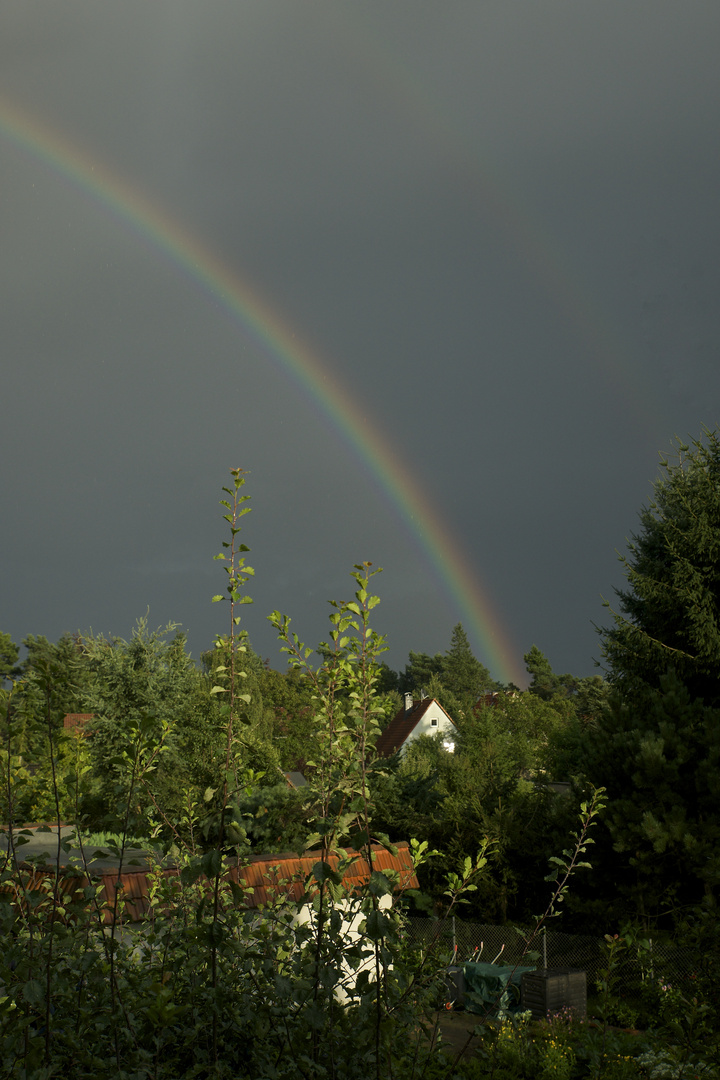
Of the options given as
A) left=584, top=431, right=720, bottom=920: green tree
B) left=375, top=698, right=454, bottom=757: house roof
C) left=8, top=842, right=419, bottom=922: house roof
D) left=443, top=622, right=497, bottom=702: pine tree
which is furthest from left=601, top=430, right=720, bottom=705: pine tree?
left=443, top=622, right=497, bottom=702: pine tree

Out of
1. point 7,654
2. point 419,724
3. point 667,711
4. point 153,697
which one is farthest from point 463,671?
point 667,711

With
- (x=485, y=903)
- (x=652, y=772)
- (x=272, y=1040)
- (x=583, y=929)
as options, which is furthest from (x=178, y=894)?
(x=485, y=903)

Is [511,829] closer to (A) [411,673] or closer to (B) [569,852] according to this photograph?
(B) [569,852]

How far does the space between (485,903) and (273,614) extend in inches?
679

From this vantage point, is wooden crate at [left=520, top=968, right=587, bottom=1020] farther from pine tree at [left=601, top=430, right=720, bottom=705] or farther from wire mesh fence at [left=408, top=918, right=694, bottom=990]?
pine tree at [left=601, top=430, right=720, bottom=705]

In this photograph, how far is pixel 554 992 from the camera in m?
12.1

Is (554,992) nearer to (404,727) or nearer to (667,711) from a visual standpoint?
(667,711)

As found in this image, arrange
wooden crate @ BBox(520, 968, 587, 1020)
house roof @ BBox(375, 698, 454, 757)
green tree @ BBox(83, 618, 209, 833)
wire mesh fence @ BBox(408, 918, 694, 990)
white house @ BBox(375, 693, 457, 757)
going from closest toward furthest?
1. wooden crate @ BBox(520, 968, 587, 1020)
2. wire mesh fence @ BBox(408, 918, 694, 990)
3. green tree @ BBox(83, 618, 209, 833)
4. house roof @ BBox(375, 698, 454, 757)
5. white house @ BBox(375, 693, 457, 757)

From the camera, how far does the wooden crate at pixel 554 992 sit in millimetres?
12000

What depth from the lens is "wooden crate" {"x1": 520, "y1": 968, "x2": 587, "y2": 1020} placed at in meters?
12.0

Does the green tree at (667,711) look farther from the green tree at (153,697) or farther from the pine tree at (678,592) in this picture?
the green tree at (153,697)

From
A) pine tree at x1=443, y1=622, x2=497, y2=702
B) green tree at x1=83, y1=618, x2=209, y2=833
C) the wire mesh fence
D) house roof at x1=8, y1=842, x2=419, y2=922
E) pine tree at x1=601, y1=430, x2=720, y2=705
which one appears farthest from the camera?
pine tree at x1=443, y1=622, x2=497, y2=702

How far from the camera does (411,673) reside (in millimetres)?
114438

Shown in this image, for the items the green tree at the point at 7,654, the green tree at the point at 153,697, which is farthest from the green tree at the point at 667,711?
the green tree at the point at 7,654
